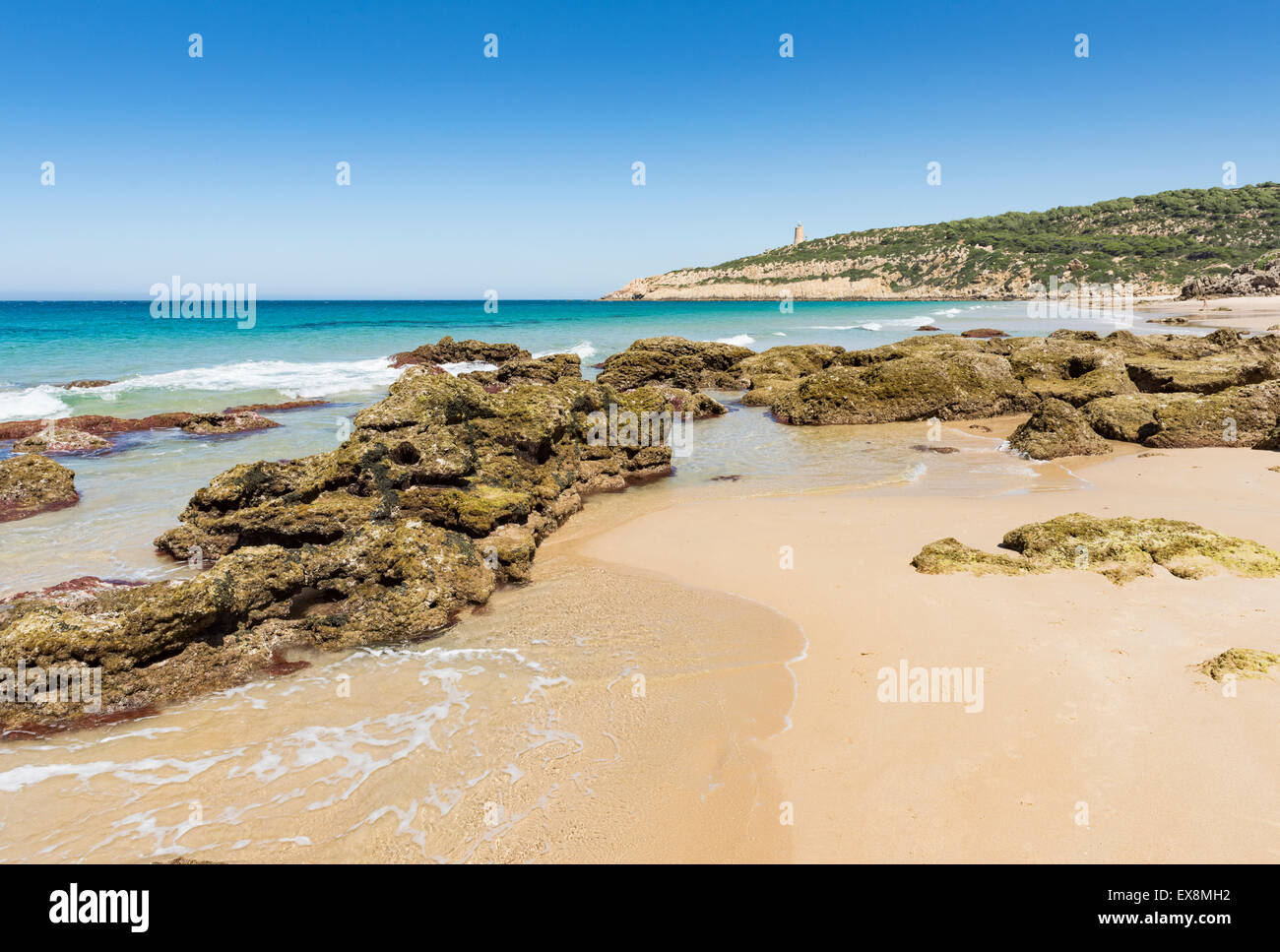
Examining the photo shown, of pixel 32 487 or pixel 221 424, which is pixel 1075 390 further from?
pixel 221 424

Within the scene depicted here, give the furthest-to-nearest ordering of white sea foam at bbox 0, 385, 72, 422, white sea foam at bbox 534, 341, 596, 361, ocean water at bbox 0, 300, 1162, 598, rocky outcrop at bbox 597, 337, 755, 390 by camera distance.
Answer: white sea foam at bbox 534, 341, 596, 361, rocky outcrop at bbox 597, 337, 755, 390, white sea foam at bbox 0, 385, 72, 422, ocean water at bbox 0, 300, 1162, 598

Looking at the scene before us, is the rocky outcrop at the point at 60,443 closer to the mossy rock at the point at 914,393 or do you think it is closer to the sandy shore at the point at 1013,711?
the sandy shore at the point at 1013,711

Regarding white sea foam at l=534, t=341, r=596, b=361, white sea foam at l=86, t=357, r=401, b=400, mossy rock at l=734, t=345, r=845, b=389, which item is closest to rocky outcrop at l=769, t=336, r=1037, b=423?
mossy rock at l=734, t=345, r=845, b=389

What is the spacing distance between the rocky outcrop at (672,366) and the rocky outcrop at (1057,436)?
12561 millimetres

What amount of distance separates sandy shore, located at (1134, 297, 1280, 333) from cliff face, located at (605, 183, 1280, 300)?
18.3 meters

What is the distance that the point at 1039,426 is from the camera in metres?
14.0

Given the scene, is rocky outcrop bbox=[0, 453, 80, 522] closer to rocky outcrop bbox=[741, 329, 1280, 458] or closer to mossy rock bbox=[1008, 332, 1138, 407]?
rocky outcrop bbox=[741, 329, 1280, 458]

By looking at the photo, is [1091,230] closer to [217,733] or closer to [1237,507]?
[1237,507]

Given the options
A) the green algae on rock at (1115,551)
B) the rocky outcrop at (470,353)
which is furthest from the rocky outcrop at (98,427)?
the green algae on rock at (1115,551)

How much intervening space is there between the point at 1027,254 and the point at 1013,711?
469ft

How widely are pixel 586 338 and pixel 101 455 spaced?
130 ft

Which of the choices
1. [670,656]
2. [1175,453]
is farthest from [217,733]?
[1175,453]

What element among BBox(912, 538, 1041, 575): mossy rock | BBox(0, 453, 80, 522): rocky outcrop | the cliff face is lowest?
BBox(912, 538, 1041, 575): mossy rock

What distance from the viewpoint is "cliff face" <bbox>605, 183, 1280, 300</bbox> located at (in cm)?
10069
